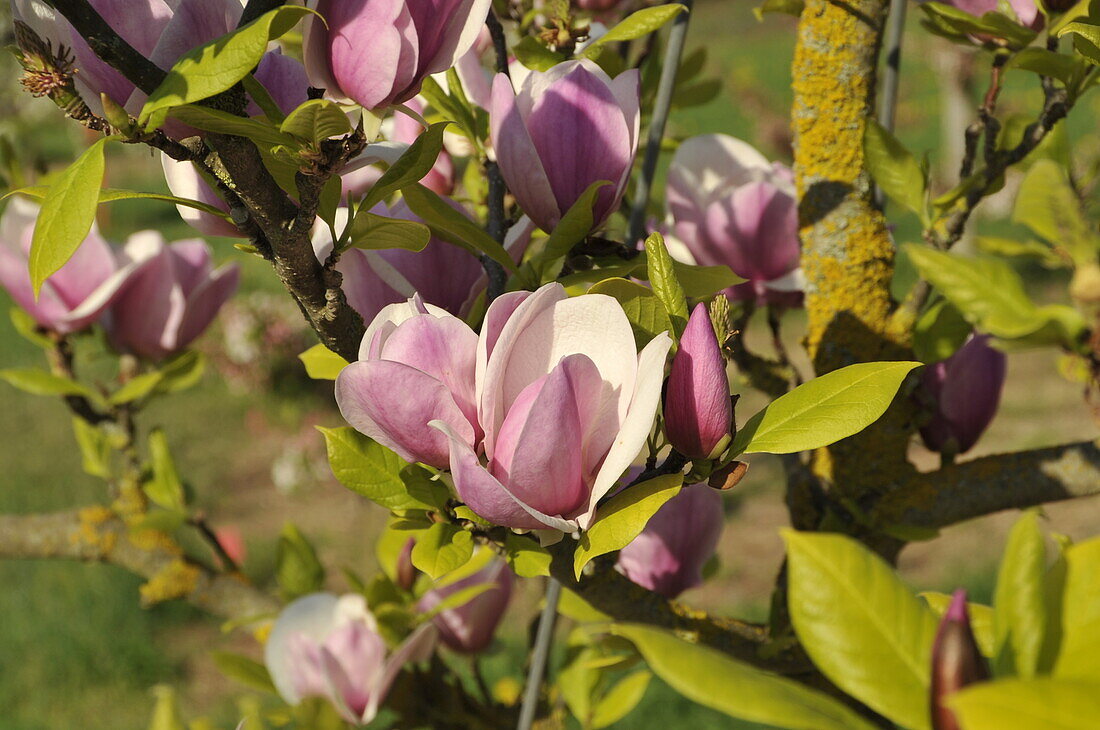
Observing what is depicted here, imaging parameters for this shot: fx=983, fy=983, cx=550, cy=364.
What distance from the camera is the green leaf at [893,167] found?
694 millimetres

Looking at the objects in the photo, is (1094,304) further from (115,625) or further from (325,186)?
(115,625)

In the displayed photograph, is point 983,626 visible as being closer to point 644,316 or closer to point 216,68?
point 644,316

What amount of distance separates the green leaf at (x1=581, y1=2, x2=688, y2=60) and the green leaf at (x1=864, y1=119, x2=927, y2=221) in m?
0.20

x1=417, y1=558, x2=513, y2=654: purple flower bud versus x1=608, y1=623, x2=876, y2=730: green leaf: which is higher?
x1=608, y1=623, x2=876, y2=730: green leaf

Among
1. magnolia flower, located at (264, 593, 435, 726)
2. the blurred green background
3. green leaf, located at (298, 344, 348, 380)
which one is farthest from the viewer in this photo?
the blurred green background

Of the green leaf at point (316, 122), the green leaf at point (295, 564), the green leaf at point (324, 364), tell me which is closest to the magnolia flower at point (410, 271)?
the green leaf at point (324, 364)

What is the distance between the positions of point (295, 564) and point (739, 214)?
551mm

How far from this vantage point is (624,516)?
0.44 m

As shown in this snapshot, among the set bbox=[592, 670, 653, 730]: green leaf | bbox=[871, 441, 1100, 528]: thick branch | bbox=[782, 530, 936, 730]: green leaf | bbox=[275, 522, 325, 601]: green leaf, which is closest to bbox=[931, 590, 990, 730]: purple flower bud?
bbox=[782, 530, 936, 730]: green leaf

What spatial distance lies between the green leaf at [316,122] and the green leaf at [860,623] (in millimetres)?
261

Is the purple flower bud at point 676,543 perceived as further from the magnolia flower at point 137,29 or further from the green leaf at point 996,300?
the magnolia flower at point 137,29

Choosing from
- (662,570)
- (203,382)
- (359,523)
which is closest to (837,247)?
(662,570)

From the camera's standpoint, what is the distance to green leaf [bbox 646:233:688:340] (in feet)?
1.55

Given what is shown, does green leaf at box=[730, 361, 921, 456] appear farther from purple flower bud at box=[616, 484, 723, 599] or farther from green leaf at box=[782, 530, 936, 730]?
purple flower bud at box=[616, 484, 723, 599]
